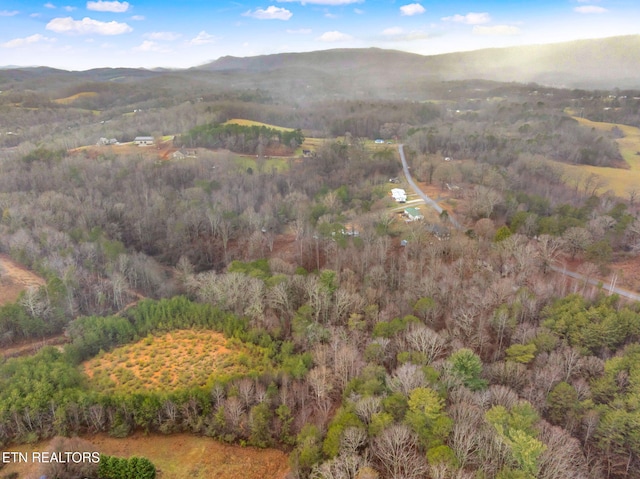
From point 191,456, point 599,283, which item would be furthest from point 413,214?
point 191,456

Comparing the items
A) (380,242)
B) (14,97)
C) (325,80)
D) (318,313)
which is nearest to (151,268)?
(318,313)

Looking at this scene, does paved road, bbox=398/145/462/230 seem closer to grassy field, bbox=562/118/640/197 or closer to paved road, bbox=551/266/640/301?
paved road, bbox=551/266/640/301

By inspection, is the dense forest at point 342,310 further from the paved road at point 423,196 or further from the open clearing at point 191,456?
the paved road at point 423,196

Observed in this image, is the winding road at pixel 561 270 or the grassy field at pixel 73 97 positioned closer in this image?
the winding road at pixel 561 270

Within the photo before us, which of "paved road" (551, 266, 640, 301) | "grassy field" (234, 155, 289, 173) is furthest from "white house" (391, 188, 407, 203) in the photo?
"grassy field" (234, 155, 289, 173)

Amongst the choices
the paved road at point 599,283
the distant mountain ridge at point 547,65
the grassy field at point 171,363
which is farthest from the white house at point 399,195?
the distant mountain ridge at point 547,65
